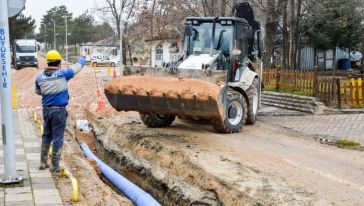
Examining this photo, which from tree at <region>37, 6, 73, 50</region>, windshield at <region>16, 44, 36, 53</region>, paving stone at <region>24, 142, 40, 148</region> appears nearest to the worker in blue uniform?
paving stone at <region>24, 142, 40, 148</region>

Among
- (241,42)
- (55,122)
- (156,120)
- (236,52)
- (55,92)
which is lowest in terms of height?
(156,120)

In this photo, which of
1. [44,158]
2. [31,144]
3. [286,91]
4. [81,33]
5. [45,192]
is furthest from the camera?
[81,33]

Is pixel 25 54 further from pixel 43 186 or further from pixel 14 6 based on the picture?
pixel 43 186

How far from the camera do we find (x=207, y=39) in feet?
43.7

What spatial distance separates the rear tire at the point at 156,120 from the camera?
42.0 ft

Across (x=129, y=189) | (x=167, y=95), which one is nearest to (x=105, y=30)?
(x=167, y=95)

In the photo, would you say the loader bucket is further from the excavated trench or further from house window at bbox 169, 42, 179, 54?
house window at bbox 169, 42, 179, 54

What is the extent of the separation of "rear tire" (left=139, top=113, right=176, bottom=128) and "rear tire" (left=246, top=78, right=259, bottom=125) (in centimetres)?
213

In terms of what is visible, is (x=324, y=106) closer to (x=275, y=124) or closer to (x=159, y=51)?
(x=275, y=124)

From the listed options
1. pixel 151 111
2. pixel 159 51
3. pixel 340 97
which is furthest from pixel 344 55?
pixel 151 111

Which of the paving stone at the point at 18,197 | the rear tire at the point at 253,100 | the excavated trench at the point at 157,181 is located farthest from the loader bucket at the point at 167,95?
the paving stone at the point at 18,197

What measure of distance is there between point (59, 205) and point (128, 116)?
30.2 ft

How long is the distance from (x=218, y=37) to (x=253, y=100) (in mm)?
2075

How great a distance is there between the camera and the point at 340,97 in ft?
53.8
